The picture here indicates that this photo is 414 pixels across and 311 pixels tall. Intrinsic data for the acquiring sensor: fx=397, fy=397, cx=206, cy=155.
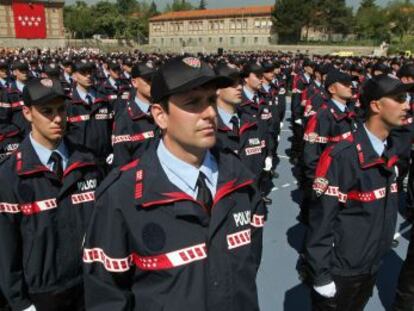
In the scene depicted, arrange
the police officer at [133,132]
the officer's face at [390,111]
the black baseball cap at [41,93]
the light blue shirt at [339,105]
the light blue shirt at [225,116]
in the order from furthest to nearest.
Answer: the light blue shirt at [339,105] → the police officer at [133,132] → the light blue shirt at [225,116] → the officer's face at [390,111] → the black baseball cap at [41,93]

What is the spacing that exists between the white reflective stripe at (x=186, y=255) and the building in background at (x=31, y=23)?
2591 inches

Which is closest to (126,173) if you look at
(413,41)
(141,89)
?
(141,89)

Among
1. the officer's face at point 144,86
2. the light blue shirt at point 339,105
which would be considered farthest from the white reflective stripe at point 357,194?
the officer's face at point 144,86

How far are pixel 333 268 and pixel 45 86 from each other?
2.67m

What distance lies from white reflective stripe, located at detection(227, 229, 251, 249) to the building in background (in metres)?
65.8

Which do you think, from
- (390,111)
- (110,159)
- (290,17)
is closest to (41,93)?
(390,111)

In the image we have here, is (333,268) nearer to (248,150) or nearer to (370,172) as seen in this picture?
(370,172)

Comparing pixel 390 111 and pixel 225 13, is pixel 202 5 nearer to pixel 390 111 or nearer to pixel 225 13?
pixel 225 13

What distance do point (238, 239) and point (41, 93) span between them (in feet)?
6.66

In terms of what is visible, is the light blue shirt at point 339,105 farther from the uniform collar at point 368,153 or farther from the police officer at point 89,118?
the police officer at point 89,118

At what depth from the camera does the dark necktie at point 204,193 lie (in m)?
1.98

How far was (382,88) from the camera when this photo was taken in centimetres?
324

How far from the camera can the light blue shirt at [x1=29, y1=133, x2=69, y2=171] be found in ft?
9.61

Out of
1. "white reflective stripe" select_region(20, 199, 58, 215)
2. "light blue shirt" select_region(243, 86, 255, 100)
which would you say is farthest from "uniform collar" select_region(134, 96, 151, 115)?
"white reflective stripe" select_region(20, 199, 58, 215)
